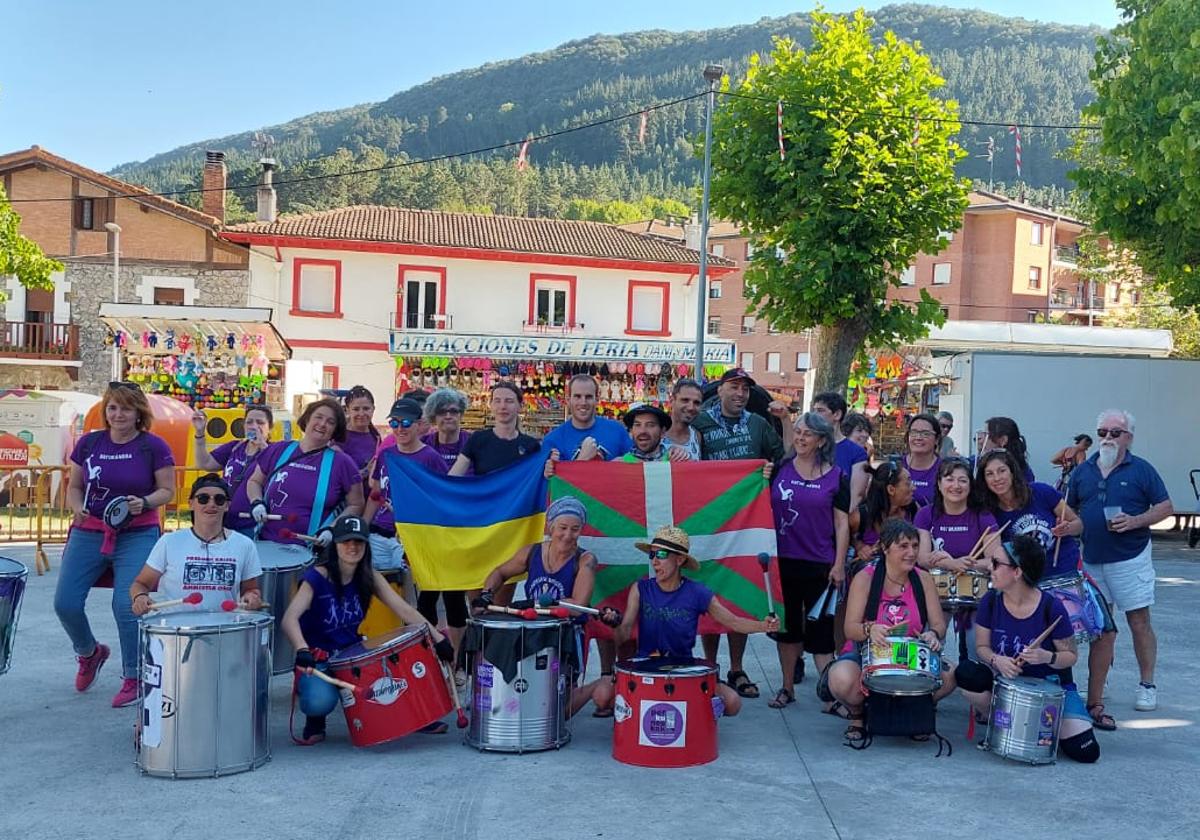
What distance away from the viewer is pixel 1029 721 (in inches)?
240

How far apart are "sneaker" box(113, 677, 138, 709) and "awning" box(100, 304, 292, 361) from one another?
18058 mm

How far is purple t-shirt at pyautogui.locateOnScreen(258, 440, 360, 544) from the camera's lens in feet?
23.8

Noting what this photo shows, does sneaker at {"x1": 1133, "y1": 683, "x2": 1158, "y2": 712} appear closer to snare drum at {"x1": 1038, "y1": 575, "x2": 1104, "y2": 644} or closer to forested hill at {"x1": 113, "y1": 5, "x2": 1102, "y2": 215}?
snare drum at {"x1": 1038, "y1": 575, "x2": 1104, "y2": 644}

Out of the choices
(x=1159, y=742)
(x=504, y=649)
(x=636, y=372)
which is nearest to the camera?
(x=504, y=649)

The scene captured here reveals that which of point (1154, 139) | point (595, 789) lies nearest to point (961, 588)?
point (595, 789)

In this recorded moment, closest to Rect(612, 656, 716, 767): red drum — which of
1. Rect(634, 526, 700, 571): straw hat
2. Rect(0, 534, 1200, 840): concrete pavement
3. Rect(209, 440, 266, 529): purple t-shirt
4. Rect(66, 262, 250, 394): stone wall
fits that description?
Rect(0, 534, 1200, 840): concrete pavement

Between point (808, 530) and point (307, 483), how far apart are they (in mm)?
3083

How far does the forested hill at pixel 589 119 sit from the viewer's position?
96438 millimetres

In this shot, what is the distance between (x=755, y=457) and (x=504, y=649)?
2594 millimetres

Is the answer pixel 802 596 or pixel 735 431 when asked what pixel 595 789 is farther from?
pixel 735 431

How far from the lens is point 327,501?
7301 mm

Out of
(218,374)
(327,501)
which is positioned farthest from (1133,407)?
(218,374)

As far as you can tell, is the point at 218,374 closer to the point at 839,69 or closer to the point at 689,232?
the point at 839,69

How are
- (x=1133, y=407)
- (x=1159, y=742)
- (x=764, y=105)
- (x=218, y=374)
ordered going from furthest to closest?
1. (x=218, y=374)
2. (x=764, y=105)
3. (x=1133, y=407)
4. (x=1159, y=742)
